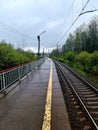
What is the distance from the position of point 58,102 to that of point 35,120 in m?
3.69

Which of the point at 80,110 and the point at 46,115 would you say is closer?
the point at 46,115

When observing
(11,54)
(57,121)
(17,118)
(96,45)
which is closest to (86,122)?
(57,121)

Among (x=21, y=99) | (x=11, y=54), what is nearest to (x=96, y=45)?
(x=11, y=54)

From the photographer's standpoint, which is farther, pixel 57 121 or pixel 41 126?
pixel 57 121

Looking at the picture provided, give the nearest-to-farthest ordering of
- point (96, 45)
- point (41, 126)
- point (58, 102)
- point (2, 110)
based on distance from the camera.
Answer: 1. point (41, 126)
2. point (2, 110)
3. point (58, 102)
4. point (96, 45)

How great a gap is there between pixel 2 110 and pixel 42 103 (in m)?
2.06

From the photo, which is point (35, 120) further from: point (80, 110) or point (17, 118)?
point (80, 110)

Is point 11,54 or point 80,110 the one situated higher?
point 11,54

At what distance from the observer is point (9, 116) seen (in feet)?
33.6

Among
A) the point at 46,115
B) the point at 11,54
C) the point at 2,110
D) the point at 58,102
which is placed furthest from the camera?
the point at 11,54

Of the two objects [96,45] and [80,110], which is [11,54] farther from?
[96,45]

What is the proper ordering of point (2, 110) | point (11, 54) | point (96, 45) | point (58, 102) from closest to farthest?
point (2, 110) → point (58, 102) → point (11, 54) → point (96, 45)

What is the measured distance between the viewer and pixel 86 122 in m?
9.84

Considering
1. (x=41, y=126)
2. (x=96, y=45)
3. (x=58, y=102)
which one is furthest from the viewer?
(x=96, y=45)
